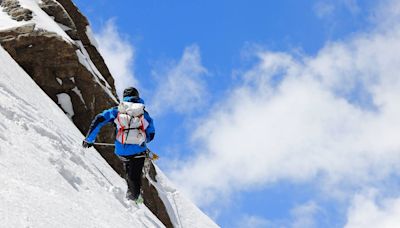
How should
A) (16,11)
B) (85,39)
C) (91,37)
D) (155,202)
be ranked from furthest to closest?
(91,37) < (85,39) < (16,11) < (155,202)

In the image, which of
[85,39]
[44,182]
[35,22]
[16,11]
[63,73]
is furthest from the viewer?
[85,39]

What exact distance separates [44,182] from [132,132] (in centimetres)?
278

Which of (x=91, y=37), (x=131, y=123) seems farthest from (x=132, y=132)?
(x=91, y=37)

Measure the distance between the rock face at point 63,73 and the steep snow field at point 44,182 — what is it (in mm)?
6436

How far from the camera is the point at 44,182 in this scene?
253 inches

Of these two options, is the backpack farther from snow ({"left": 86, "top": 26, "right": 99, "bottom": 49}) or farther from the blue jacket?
snow ({"left": 86, "top": 26, "right": 99, "bottom": 49})

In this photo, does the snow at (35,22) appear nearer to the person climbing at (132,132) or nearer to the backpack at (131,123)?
the person climbing at (132,132)

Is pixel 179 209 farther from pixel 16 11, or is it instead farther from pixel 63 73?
pixel 16 11

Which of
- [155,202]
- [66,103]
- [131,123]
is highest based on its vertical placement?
[66,103]

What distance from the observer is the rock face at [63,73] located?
17.7 meters

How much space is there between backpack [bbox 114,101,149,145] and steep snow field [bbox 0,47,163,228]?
2.91 ft

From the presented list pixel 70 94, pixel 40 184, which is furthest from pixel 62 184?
pixel 70 94

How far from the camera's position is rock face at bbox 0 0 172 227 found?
17.7m

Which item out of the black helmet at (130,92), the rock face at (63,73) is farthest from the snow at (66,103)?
the black helmet at (130,92)
